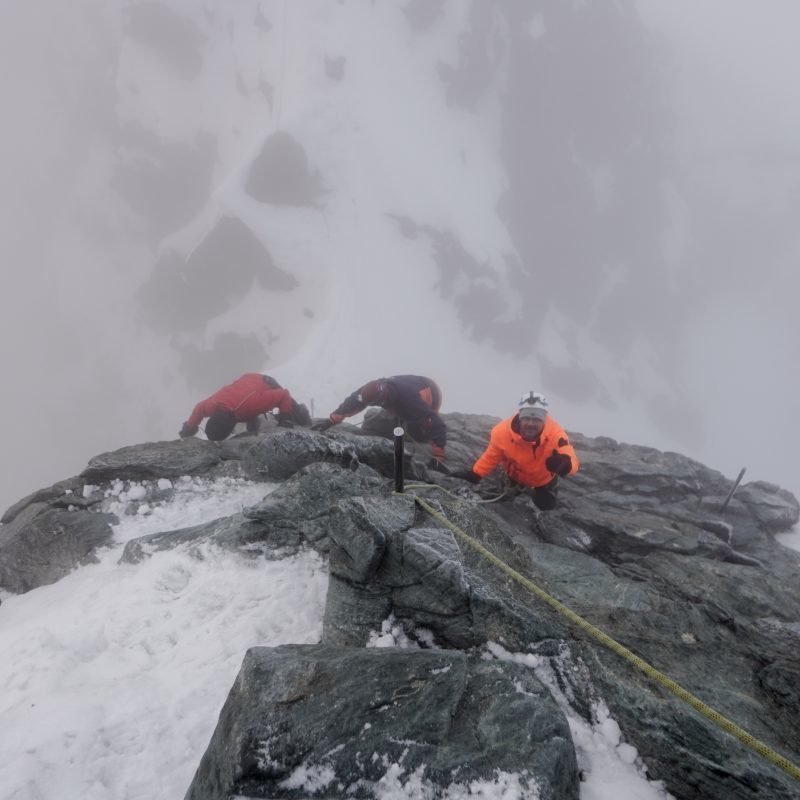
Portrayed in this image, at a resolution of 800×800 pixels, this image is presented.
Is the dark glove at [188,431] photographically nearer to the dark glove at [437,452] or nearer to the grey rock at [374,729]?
the dark glove at [437,452]

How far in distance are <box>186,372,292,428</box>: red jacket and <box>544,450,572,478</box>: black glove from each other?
6.82 meters

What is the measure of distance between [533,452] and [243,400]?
22.1 ft

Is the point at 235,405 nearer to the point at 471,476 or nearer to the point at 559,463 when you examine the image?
the point at 471,476

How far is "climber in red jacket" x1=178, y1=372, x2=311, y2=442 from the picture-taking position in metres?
11.1

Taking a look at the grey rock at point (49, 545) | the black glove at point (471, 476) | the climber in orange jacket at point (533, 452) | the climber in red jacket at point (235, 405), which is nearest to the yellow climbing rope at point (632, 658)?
the climber in orange jacket at point (533, 452)

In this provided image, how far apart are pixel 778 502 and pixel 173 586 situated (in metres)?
15.0

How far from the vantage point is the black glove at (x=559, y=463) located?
8445 mm

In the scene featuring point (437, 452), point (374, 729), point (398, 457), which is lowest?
point (374, 729)

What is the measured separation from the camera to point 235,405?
1140 cm

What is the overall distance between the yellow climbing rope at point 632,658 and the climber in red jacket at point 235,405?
652 cm

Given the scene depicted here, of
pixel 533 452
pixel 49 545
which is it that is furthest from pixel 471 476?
pixel 49 545

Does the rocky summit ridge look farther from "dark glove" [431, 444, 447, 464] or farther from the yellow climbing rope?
"dark glove" [431, 444, 447, 464]

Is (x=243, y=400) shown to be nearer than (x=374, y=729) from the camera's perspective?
No

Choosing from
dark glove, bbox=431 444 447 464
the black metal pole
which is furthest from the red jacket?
the black metal pole
